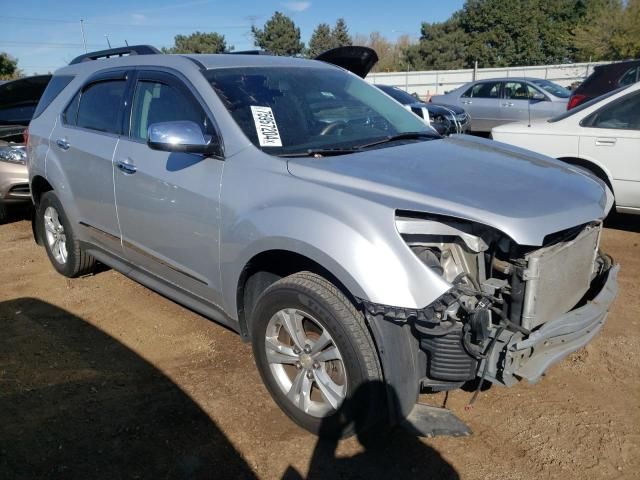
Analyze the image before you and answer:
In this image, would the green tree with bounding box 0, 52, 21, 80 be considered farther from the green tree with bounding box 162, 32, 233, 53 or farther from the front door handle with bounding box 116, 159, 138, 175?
the front door handle with bounding box 116, 159, 138, 175

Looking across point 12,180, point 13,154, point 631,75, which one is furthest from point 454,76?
point 12,180

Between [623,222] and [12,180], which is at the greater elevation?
[12,180]

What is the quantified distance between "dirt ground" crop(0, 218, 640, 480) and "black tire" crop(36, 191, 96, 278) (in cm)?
74

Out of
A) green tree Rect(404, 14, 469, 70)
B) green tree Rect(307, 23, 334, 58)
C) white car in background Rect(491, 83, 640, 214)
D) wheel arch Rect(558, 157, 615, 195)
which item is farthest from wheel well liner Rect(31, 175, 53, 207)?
green tree Rect(307, 23, 334, 58)

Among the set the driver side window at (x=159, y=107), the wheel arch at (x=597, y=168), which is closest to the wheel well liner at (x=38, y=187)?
the driver side window at (x=159, y=107)

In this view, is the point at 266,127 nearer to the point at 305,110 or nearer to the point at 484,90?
the point at 305,110

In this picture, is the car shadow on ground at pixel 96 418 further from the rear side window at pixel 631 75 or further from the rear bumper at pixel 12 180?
the rear side window at pixel 631 75

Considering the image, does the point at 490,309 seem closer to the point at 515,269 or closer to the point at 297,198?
the point at 515,269

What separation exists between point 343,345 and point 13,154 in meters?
5.87

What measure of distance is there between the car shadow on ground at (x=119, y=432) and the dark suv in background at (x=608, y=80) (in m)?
7.72

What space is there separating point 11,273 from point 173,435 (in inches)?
137

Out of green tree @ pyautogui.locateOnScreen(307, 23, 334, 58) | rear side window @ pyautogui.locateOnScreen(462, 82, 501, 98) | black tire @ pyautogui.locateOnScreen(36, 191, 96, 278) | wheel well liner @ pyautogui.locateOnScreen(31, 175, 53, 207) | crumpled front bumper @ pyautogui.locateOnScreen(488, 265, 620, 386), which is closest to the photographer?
crumpled front bumper @ pyautogui.locateOnScreen(488, 265, 620, 386)

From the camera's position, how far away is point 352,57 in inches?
209

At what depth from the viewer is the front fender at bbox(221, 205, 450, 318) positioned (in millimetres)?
2135
